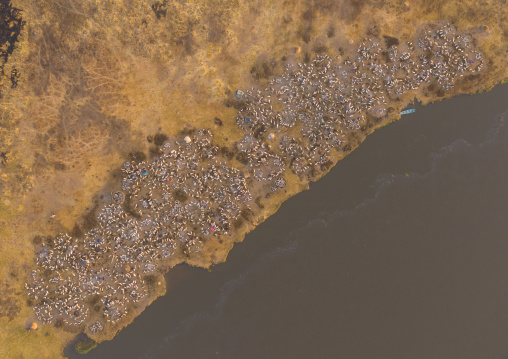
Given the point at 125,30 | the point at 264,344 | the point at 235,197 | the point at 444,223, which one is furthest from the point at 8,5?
the point at 444,223

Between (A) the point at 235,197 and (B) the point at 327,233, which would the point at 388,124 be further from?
(A) the point at 235,197

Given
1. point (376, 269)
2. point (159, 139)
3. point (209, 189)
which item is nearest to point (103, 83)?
point (159, 139)

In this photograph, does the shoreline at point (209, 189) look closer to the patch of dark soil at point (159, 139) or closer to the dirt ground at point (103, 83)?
the patch of dark soil at point (159, 139)

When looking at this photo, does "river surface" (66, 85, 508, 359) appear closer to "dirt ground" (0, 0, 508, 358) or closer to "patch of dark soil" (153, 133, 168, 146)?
"dirt ground" (0, 0, 508, 358)

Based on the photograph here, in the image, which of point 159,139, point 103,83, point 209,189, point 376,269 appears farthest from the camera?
point 376,269

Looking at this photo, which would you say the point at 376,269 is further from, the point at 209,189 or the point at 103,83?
the point at 103,83

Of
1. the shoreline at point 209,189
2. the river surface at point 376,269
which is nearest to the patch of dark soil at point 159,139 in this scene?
the shoreline at point 209,189

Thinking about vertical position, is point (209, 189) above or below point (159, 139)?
below
